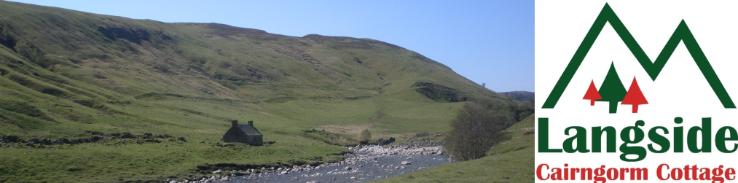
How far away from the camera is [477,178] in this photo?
89.2ft

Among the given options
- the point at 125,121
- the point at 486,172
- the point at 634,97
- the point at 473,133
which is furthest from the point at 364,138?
the point at 634,97

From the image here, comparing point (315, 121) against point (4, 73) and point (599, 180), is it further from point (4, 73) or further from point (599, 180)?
point (599, 180)

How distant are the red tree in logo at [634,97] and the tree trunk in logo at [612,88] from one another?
134 mm

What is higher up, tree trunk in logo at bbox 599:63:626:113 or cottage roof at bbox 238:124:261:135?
tree trunk in logo at bbox 599:63:626:113

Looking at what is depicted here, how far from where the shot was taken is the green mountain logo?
1566cm

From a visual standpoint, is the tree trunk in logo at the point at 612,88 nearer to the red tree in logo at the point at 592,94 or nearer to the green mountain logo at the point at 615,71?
the green mountain logo at the point at 615,71

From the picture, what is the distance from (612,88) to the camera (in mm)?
15852

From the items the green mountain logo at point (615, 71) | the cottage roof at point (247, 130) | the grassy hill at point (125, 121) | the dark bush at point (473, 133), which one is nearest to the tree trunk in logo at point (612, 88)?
the green mountain logo at point (615, 71)

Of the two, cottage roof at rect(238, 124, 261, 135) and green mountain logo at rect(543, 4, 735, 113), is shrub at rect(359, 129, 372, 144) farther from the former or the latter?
green mountain logo at rect(543, 4, 735, 113)

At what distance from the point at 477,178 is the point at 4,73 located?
118 metres

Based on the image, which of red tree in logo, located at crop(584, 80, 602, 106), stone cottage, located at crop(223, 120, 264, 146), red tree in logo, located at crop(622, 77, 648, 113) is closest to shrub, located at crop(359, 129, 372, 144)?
stone cottage, located at crop(223, 120, 264, 146)

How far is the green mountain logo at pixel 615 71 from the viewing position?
15.7 metres

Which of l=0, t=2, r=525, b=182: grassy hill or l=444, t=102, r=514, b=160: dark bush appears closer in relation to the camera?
l=444, t=102, r=514, b=160: dark bush

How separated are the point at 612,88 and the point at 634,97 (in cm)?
58
